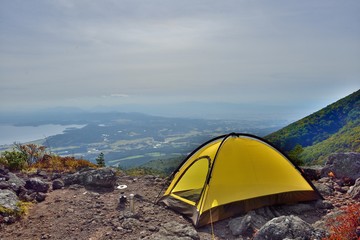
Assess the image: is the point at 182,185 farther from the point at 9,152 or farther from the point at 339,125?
the point at 339,125

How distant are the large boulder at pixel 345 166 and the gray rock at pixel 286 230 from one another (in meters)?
5.49

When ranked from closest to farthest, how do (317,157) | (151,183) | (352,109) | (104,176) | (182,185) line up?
(182,185)
(104,176)
(151,183)
(317,157)
(352,109)

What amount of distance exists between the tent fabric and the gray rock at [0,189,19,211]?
4214mm

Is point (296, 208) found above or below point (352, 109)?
below

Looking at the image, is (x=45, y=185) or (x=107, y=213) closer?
(x=107, y=213)

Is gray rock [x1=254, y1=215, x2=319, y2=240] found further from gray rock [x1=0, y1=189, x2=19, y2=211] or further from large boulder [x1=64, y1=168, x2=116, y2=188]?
gray rock [x1=0, y1=189, x2=19, y2=211]

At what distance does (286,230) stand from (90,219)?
16.5ft

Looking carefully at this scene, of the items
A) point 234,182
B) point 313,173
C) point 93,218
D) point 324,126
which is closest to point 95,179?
point 93,218

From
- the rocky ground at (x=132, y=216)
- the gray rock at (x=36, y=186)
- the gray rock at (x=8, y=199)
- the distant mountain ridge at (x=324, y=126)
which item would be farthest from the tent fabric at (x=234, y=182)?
the distant mountain ridge at (x=324, y=126)

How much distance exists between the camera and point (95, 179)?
10.5 metres

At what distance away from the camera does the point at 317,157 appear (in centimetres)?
2245

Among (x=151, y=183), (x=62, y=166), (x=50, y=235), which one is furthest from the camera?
(x=62, y=166)

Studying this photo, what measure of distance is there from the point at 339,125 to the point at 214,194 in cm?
3051

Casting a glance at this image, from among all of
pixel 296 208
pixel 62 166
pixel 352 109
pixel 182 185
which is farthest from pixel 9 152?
pixel 352 109
